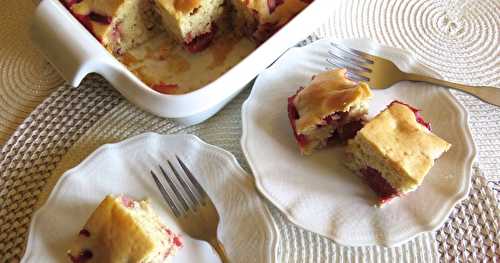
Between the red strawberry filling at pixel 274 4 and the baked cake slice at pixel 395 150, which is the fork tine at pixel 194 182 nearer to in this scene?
the baked cake slice at pixel 395 150

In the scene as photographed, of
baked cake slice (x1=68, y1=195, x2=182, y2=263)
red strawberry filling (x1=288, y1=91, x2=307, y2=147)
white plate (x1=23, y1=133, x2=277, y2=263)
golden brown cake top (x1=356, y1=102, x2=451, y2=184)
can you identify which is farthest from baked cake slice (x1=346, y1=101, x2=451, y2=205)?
baked cake slice (x1=68, y1=195, x2=182, y2=263)

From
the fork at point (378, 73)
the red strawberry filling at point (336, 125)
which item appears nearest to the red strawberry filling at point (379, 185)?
the red strawberry filling at point (336, 125)

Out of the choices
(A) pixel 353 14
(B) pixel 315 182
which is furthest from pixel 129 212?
(A) pixel 353 14

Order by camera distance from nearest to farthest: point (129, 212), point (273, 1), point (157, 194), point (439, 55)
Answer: point (129, 212) → point (157, 194) → point (273, 1) → point (439, 55)

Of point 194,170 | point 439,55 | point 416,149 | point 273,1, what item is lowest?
point 439,55

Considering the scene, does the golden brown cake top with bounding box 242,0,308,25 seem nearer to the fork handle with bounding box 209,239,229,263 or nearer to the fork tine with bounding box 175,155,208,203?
the fork tine with bounding box 175,155,208,203

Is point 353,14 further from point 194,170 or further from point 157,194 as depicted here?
point 157,194

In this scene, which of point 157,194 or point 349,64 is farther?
point 349,64

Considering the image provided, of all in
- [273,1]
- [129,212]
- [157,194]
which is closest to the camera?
[129,212]
